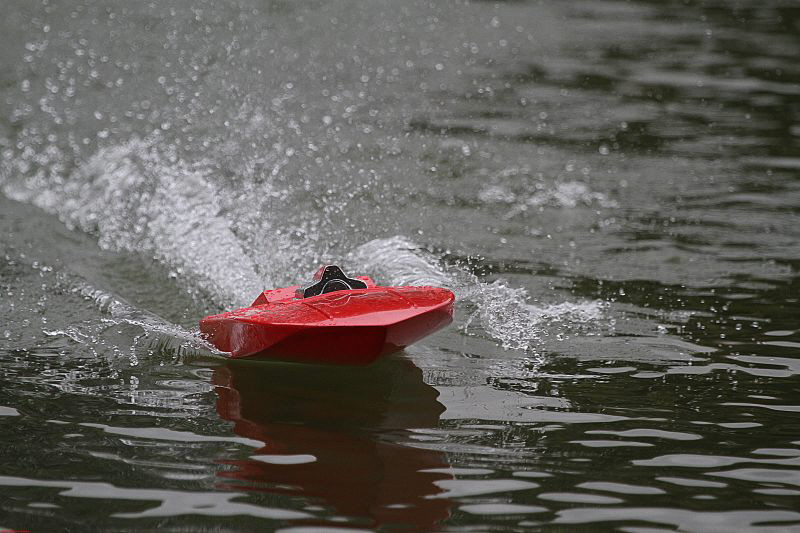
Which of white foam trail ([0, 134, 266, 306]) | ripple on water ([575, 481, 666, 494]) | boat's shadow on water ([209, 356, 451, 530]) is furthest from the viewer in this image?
white foam trail ([0, 134, 266, 306])

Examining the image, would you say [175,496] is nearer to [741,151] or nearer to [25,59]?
[741,151]

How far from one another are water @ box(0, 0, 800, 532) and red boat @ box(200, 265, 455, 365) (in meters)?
0.24

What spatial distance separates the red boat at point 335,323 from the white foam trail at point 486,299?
0.96 metres

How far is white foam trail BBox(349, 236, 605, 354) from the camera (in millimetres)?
6773

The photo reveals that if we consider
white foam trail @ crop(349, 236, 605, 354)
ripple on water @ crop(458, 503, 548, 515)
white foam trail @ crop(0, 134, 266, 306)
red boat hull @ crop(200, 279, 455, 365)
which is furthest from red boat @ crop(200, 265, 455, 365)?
white foam trail @ crop(0, 134, 266, 306)

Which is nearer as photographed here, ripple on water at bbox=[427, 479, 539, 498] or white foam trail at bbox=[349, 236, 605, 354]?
ripple on water at bbox=[427, 479, 539, 498]

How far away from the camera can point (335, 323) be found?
5.45 m

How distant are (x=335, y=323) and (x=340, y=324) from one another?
1.3 inches

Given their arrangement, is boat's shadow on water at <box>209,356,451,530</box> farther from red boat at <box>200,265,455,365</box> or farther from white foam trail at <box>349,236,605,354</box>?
white foam trail at <box>349,236,605,354</box>

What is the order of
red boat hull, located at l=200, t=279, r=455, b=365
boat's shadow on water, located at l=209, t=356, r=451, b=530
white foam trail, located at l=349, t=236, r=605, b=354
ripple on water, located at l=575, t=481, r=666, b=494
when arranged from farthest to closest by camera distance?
white foam trail, located at l=349, t=236, r=605, b=354 → red boat hull, located at l=200, t=279, r=455, b=365 → ripple on water, located at l=575, t=481, r=666, b=494 → boat's shadow on water, located at l=209, t=356, r=451, b=530

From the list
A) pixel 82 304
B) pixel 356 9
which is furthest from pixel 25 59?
pixel 82 304

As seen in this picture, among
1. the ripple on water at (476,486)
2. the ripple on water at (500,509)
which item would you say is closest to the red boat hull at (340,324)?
the ripple on water at (476,486)

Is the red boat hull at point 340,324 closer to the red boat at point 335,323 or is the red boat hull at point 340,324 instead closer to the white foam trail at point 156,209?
the red boat at point 335,323

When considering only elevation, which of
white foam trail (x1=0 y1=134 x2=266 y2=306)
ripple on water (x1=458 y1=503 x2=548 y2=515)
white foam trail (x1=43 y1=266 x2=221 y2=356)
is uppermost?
white foam trail (x1=0 y1=134 x2=266 y2=306)
